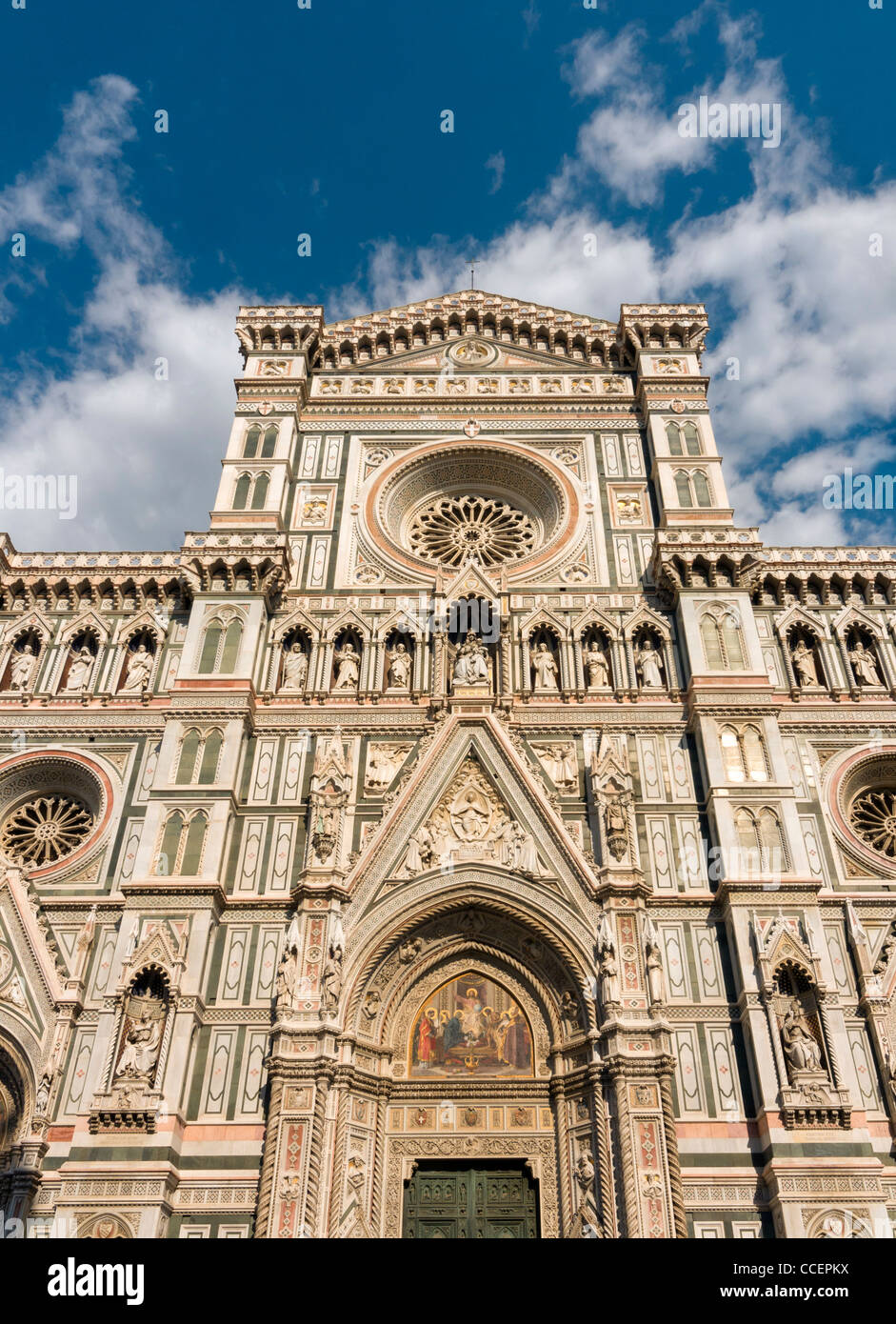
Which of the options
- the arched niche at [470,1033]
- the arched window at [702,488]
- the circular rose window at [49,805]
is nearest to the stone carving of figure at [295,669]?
the circular rose window at [49,805]

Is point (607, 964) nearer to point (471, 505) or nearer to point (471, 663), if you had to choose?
point (471, 663)

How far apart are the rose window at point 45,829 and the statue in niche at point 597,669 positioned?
9179 millimetres

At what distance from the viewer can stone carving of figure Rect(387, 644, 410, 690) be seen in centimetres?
1981

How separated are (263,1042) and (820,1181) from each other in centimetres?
777

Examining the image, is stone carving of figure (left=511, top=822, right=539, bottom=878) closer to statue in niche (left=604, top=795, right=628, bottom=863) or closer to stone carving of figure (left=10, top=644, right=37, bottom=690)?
statue in niche (left=604, top=795, right=628, bottom=863)

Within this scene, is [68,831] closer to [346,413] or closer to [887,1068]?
[346,413]

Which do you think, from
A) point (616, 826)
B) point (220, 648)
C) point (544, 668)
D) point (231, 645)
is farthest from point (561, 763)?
point (220, 648)

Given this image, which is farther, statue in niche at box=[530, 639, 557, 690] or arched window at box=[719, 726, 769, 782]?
statue in niche at box=[530, 639, 557, 690]

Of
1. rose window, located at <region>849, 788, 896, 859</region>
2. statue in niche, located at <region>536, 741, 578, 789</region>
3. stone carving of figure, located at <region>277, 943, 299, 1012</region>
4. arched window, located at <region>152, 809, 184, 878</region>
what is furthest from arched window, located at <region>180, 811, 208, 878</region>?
rose window, located at <region>849, 788, 896, 859</region>

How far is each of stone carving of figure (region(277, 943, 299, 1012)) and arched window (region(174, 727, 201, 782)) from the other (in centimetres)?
358

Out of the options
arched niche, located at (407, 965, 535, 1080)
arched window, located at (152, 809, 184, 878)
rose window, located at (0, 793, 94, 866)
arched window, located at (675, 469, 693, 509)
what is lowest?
arched niche, located at (407, 965, 535, 1080)

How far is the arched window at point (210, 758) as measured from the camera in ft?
59.1

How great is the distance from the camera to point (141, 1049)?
49.9 feet

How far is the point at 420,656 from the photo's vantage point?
20.2 metres
